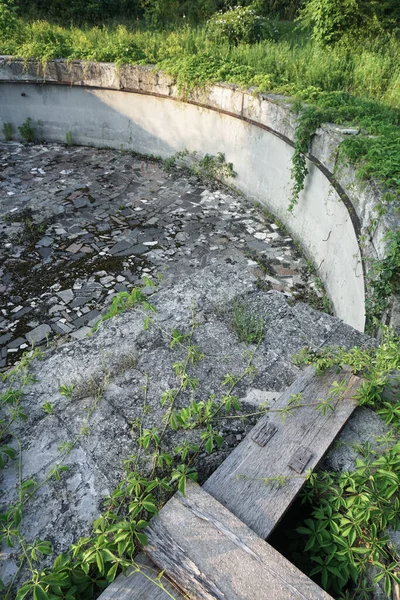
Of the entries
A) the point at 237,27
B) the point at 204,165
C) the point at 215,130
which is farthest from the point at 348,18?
the point at 204,165

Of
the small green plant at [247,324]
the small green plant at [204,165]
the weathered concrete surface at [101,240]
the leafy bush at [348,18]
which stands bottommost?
the weathered concrete surface at [101,240]

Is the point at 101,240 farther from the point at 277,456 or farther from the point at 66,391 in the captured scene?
the point at 277,456

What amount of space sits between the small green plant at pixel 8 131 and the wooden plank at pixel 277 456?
8.11 meters

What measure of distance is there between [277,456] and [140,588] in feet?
2.45

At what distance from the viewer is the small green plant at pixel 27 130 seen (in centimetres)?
796

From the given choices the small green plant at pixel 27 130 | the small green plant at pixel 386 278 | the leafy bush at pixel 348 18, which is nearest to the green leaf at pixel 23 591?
the small green plant at pixel 386 278

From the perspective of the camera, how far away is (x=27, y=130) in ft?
26.2

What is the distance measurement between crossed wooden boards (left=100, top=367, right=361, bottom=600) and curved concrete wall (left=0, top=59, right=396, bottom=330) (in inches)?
71.5

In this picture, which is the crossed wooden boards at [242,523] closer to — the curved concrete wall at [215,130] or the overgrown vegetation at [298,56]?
the curved concrete wall at [215,130]

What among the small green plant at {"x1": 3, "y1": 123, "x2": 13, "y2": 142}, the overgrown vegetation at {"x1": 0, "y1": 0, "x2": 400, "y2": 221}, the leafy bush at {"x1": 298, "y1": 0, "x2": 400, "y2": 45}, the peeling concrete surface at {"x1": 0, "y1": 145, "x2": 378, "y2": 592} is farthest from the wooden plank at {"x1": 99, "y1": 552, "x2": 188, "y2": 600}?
the small green plant at {"x1": 3, "y1": 123, "x2": 13, "y2": 142}

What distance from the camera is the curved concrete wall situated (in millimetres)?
4188

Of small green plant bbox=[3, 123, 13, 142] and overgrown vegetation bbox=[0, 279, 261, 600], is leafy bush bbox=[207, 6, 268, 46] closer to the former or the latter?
small green plant bbox=[3, 123, 13, 142]

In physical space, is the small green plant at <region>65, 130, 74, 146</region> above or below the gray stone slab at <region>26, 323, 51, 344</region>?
above

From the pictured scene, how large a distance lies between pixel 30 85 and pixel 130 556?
8276 mm
